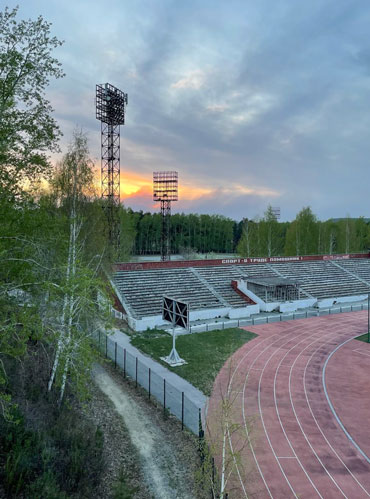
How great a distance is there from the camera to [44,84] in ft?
Result: 39.1

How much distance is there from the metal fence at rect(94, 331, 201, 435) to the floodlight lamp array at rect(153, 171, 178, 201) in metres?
45.2

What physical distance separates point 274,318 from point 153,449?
2489cm

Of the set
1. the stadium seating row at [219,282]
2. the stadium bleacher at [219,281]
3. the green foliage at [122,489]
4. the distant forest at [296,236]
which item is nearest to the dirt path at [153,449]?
the green foliage at [122,489]

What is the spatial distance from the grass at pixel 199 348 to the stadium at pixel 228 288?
9.14 feet

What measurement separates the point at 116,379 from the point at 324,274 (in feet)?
133

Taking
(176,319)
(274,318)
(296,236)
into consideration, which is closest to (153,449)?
(176,319)

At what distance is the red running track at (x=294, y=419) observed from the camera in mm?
12102

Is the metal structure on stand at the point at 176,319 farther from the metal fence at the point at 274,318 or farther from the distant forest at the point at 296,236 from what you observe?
the distant forest at the point at 296,236

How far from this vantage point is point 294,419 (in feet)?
55.0

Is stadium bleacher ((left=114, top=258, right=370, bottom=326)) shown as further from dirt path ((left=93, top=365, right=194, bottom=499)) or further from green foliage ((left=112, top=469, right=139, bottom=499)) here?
green foliage ((left=112, top=469, right=139, bottom=499))

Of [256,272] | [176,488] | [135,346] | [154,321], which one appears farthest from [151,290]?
[176,488]

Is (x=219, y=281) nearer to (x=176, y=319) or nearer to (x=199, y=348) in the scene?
(x=199, y=348)

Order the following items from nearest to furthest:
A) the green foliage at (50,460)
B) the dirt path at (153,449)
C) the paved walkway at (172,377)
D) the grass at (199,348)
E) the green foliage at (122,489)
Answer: the green foliage at (50,460) → the green foliage at (122,489) → the dirt path at (153,449) → the paved walkway at (172,377) → the grass at (199,348)

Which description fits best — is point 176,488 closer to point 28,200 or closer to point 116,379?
point 116,379
